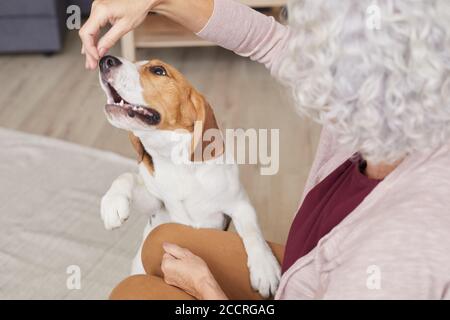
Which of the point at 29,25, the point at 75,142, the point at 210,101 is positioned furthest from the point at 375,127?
the point at 29,25

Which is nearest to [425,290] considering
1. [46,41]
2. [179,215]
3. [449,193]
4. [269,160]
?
[449,193]

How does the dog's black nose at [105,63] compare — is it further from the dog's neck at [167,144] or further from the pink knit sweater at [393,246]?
the pink knit sweater at [393,246]

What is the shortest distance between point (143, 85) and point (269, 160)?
1155mm

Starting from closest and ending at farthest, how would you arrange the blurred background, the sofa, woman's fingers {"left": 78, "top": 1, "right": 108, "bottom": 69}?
woman's fingers {"left": 78, "top": 1, "right": 108, "bottom": 69}
the blurred background
the sofa

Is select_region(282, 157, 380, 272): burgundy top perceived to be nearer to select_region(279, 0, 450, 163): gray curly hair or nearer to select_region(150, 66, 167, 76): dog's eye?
select_region(279, 0, 450, 163): gray curly hair

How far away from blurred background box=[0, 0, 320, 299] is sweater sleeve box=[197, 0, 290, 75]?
0.18 feet

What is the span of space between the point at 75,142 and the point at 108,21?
53.4 inches

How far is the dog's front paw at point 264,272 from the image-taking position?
1.01m

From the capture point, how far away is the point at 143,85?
0.90 meters

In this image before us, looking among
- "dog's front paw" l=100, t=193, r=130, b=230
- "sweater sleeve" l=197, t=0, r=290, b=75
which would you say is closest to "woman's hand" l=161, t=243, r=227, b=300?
"dog's front paw" l=100, t=193, r=130, b=230

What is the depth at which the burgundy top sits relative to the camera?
0.84m

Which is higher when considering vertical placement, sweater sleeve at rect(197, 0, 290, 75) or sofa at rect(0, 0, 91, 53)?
sweater sleeve at rect(197, 0, 290, 75)

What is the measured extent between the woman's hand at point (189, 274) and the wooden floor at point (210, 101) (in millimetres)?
743
